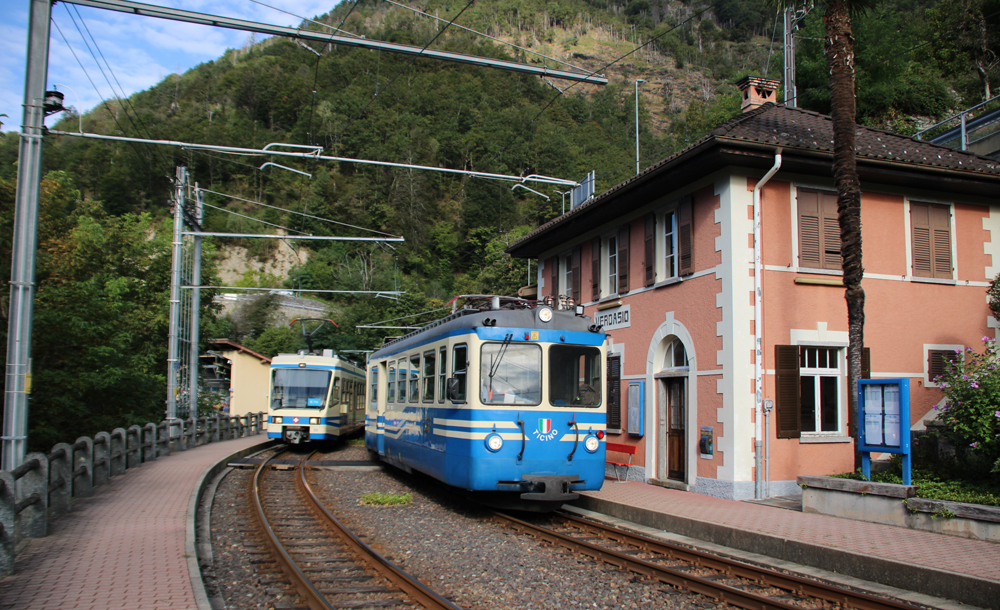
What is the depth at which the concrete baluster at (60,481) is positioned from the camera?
382 inches

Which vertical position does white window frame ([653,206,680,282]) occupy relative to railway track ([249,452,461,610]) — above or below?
above

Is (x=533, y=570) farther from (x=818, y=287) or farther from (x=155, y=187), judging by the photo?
(x=155, y=187)

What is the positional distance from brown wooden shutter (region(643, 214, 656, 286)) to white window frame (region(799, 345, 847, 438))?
3507 millimetres

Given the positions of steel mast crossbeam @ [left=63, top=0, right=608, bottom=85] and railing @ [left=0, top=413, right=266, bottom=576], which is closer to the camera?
railing @ [left=0, top=413, right=266, bottom=576]

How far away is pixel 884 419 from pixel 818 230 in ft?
15.8

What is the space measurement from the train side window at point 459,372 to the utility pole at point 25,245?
5.25 meters

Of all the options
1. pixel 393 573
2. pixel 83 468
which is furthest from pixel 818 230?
pixel 83 468

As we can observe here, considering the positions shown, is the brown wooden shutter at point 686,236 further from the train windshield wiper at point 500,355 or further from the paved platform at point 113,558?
the paved platform at point 113,558

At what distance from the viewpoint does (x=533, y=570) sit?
25.5 ft

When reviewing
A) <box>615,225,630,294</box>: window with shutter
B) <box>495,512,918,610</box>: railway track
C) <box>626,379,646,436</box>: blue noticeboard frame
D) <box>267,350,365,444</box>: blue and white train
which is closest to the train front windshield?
<box>267,350,365,444</box>: blue and white train

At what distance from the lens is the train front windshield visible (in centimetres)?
2294

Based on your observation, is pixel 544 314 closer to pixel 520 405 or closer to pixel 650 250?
pixel 520 405

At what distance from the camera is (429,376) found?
12.4 m

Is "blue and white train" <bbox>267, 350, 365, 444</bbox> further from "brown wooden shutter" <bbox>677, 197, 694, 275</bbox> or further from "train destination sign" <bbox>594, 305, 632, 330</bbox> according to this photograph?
"brown wooden shutter" <bbox>677, 197, 694, 275</bbox>
